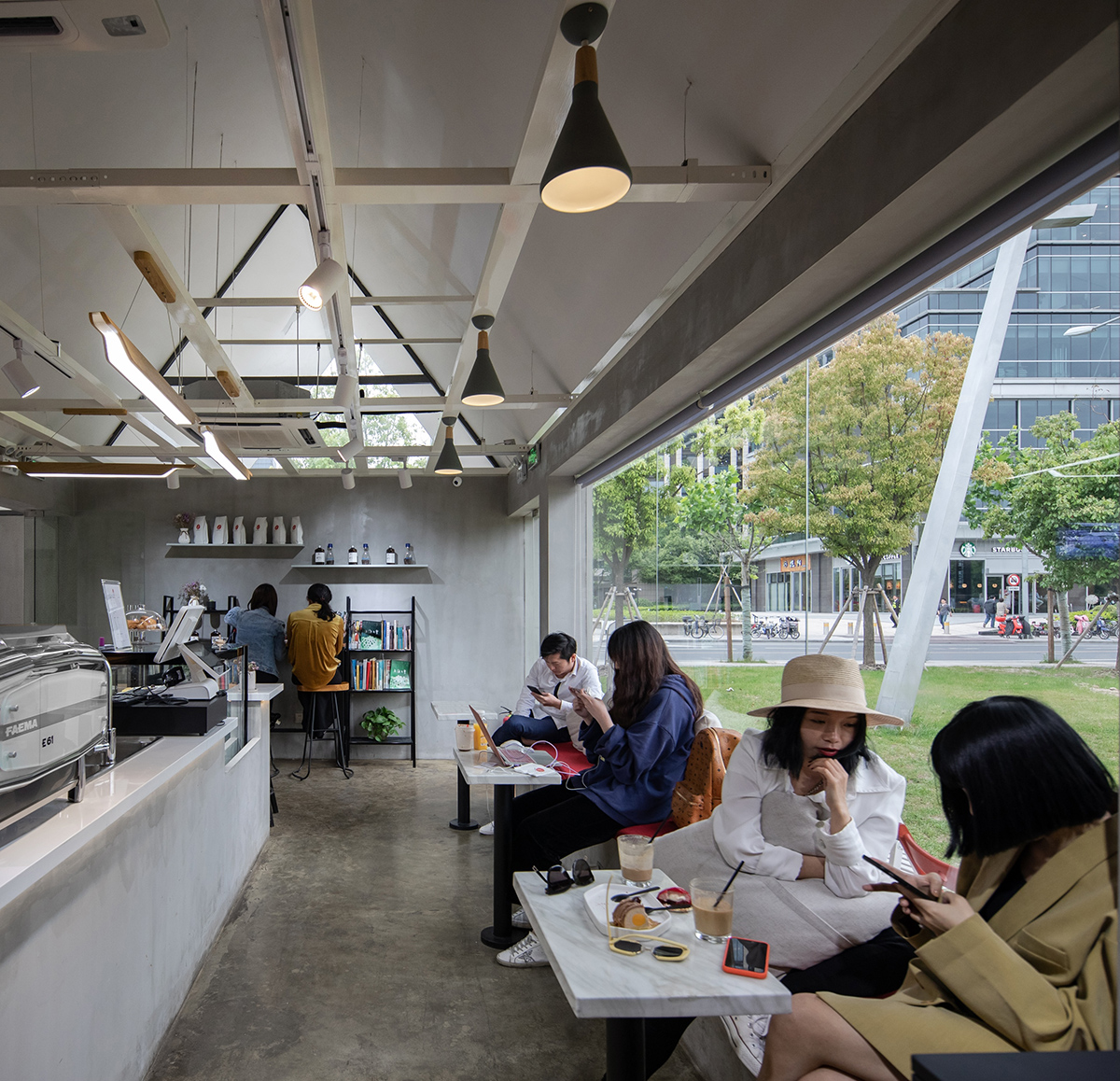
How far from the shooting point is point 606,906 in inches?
82.0

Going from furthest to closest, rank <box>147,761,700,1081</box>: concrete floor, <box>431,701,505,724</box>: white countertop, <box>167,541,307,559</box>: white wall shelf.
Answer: <box>167,541,307,559</box>: white wall shelf < <box>431,701,505,724</box>: white countertop < <box>147,761,700,1081</box>: concrete floor

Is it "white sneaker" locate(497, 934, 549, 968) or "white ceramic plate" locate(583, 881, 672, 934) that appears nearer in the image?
"white ceramic plate" locate(583, 881, 672, 934)

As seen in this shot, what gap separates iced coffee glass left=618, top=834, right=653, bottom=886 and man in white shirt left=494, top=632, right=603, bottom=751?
2610mm

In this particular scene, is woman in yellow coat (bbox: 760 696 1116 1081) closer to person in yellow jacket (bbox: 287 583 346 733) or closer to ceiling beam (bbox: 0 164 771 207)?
ceiling beam (bbox: 0 164 771 207)

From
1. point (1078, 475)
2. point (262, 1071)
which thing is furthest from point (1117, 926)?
point (262, 1071)

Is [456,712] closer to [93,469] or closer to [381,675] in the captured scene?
[381,675]

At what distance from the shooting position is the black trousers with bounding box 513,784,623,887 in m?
3.73

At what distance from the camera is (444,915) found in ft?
14.3

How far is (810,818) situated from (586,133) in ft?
6.73

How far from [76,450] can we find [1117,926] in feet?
24.0

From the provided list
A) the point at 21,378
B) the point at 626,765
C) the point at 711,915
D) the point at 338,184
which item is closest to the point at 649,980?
the point at 711,915

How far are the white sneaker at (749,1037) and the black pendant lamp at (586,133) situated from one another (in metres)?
2.11

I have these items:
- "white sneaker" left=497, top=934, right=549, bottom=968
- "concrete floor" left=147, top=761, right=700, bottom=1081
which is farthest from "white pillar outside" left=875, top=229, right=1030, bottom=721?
"white sneaker" left=497, top=934, right=549, bottom=968

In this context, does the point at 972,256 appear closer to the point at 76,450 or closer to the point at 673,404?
the point at 673,404
